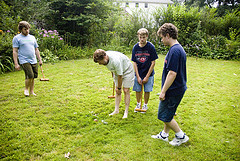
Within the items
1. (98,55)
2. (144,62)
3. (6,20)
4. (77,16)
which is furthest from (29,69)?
(77,16)

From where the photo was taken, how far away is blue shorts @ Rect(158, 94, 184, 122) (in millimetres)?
2372

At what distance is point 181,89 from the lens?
2330 millimetres

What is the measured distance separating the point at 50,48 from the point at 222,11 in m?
27.1

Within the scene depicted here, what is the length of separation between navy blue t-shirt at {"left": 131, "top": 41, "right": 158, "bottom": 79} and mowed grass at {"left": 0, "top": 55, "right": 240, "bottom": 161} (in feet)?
3.38

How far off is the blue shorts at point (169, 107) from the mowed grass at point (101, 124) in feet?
2.01

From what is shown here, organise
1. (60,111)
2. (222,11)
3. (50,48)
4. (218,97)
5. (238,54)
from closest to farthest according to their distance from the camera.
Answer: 1. (60,111)
2. (218,97)
3. (50,48)
4. (238,54)
5. (222,11)

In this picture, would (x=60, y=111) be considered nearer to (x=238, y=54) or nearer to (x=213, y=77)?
(x=213, y=77)

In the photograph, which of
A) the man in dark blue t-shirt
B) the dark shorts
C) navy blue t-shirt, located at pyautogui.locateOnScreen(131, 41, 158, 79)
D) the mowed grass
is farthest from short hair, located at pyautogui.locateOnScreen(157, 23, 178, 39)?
the dark shorts

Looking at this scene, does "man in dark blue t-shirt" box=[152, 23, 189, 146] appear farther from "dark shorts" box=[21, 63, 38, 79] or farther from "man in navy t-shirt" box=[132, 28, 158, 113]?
"dark shorts" box=[21, 63, 38, 79]

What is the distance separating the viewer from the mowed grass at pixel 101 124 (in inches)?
102

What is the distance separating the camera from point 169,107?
2.41 m

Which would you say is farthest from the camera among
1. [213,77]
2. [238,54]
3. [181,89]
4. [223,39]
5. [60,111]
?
[223,39]

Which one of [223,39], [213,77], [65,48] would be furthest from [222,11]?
[65,48]

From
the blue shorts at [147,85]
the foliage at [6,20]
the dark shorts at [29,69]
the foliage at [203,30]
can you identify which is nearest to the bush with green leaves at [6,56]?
the foliage at [6,20]
